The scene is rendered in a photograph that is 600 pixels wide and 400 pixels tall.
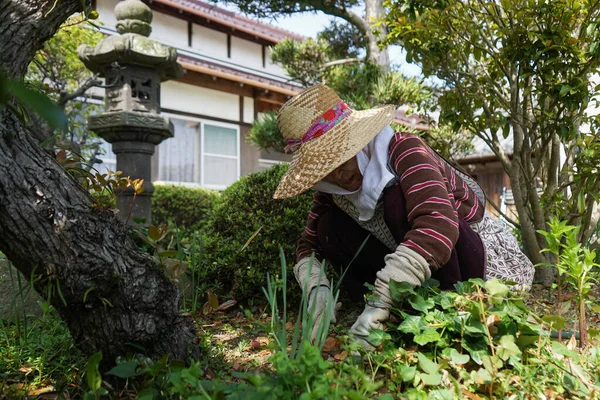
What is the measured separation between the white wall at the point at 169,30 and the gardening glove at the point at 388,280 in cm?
1116

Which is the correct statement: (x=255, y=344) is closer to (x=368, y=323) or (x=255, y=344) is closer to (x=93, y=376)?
(x=368, y=323)

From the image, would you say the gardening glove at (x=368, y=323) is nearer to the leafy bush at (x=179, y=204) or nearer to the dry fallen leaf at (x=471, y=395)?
the dry fallen leaf at (x=471, y=395)

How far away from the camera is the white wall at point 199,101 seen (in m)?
10.8

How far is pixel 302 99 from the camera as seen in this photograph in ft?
6.21

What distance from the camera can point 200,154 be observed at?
1191 centimetres

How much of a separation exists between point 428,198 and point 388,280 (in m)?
0.34

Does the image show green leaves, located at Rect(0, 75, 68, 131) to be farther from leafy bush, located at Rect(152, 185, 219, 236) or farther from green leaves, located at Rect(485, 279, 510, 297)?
leafy bush, located at Rect(152, 185, 219, 236)

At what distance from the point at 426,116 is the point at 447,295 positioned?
2.84 m

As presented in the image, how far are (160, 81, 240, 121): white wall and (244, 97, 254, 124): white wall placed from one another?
0.65 ft

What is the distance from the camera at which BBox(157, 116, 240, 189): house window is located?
11602 mm

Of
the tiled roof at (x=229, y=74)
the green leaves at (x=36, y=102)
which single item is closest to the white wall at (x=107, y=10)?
the tiled roof at (x=229, y=74)

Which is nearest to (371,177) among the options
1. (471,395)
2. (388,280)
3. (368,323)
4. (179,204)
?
(388,280)

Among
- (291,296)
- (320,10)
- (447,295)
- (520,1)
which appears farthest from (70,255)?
(320,10)

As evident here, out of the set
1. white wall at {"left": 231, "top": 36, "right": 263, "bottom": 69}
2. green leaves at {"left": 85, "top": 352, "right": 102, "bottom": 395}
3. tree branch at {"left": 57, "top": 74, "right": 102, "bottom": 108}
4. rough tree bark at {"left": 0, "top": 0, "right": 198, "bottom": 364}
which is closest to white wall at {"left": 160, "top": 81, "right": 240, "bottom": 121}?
white wall at {"left": 231, "top": 36, "right": 263, "bottom": 69}
